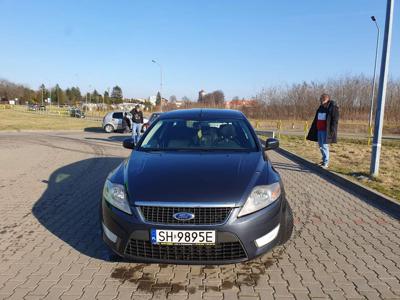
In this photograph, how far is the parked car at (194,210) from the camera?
2953 mm

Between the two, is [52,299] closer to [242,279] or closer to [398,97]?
[242,279]

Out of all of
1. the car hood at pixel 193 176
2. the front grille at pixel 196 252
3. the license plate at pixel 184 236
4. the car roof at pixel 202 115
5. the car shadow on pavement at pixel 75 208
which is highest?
the car roof at pixel 202 115

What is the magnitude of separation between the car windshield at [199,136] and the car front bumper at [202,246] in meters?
1.36

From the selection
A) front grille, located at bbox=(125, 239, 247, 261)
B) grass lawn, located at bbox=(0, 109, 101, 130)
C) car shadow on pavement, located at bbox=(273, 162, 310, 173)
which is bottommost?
grass lawn, located at bbox=(0, 109, 101, 130)

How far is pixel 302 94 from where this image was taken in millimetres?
51938

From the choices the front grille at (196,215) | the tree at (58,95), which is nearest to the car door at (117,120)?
the front grille at (196,215)

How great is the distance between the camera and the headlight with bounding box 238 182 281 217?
120 inches

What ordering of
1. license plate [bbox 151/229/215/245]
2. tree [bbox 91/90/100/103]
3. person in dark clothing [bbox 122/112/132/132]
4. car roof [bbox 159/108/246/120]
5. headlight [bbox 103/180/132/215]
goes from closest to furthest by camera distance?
license plate [bbox 151/229/215/245] → headlight [bbox 103/180/132/215] → car roof [bbox 159/108/246/120] → person in dark clothing [bbox 122/112/132/132] → tree [bbox 91/90/100/103]

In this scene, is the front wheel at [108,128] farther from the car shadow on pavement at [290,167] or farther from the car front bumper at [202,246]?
the car front bumper at [202,246]

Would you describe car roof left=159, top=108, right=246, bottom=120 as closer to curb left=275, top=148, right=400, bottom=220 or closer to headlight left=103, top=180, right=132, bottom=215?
headlight left=103, top=180, right=132, bottom=215

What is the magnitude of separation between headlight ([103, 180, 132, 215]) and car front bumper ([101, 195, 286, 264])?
65 millimetres

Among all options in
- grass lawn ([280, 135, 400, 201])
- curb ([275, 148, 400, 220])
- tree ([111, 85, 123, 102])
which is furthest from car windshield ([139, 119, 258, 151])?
tree ([111, 85, 123, 102])

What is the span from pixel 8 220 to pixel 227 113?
349 cm

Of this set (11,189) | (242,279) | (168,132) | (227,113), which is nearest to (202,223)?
(242,279)
